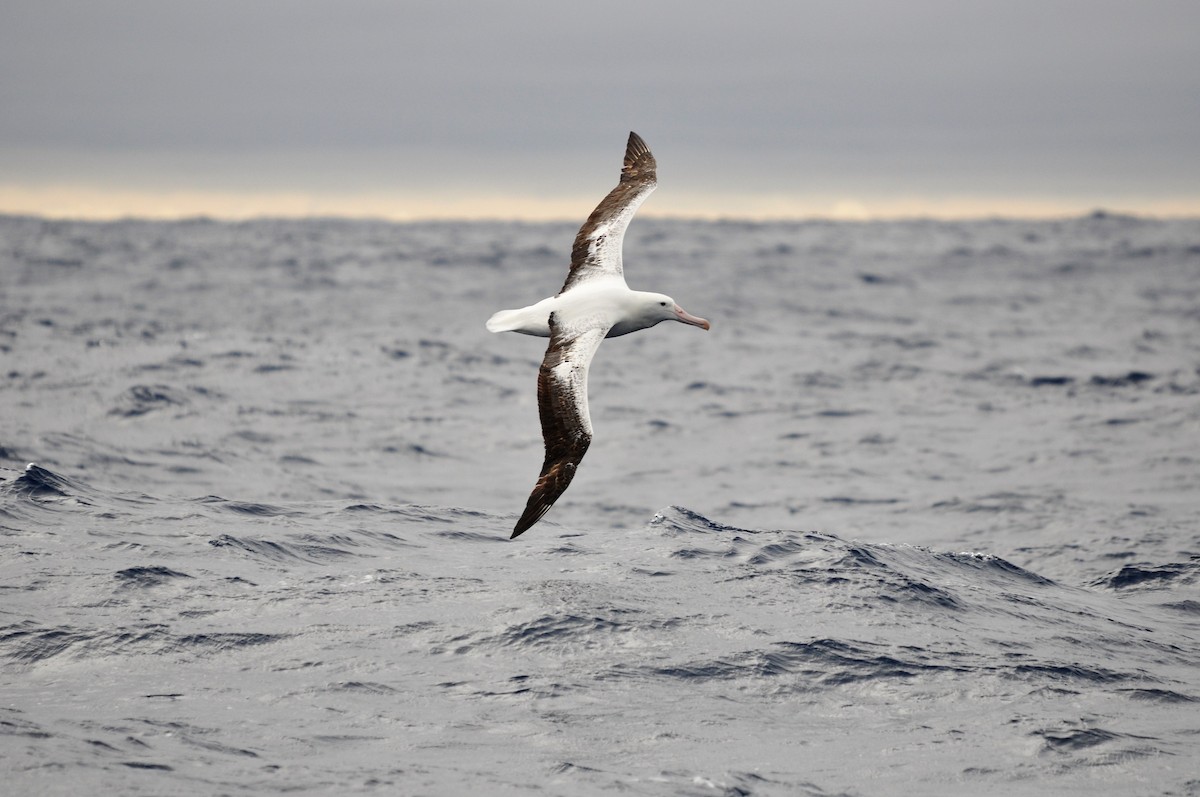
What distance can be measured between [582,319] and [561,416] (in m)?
1.91

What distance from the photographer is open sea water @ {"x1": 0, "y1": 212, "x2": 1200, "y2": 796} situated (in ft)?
30.6

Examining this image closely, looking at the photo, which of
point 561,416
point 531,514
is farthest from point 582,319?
point 531,514

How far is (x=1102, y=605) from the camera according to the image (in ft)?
46.7

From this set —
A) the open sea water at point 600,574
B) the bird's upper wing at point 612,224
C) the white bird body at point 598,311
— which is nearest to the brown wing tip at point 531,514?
the open sea water at point 600,574

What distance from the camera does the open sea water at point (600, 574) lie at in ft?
30.6

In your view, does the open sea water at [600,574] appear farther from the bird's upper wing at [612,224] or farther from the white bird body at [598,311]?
the bird's upper wing at [612,224]

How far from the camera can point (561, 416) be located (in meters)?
11.2

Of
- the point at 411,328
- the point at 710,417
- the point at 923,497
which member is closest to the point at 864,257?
the point at 411,328

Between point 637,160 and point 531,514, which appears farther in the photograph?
point 637,160

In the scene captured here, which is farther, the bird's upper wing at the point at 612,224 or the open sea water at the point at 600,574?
the bird's upper wing at the point at 612,224

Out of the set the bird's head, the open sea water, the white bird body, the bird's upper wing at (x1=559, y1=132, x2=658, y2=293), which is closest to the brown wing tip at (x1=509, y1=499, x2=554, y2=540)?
the open sea water

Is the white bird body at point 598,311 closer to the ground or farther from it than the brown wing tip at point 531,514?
farther from it

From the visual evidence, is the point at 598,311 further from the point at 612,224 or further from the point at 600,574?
the point at 600,574

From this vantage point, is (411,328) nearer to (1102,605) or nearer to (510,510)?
(510,510)
